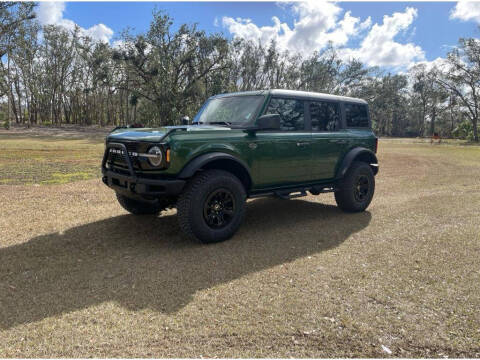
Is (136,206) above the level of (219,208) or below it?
below

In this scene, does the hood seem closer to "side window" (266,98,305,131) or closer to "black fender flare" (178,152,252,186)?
"black fender flare" (178,152,252,186)

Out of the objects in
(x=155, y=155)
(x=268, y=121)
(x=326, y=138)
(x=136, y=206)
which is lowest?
(x=136, y=206)

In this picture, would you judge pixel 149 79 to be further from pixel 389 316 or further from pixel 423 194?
pixel 389 316

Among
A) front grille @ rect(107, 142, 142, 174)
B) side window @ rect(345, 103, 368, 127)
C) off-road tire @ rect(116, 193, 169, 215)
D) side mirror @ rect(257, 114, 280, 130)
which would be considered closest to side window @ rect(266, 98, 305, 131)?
side mirror @ rect(257, 114, 280, 130)

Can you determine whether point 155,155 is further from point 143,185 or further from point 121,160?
point 121,160

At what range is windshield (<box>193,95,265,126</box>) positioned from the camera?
4.95m

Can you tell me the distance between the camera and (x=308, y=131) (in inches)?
215

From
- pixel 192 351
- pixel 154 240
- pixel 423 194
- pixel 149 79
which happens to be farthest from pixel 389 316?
pixel 149 79

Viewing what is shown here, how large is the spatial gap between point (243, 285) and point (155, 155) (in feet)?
5.82

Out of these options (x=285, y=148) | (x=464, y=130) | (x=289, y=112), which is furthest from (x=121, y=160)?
(x=464, y=130)

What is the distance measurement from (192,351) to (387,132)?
92.7 meters

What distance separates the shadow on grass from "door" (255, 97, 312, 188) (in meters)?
0.81

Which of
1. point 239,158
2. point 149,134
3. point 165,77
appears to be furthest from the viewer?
point 165,77

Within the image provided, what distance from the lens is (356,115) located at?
21.1 feet
